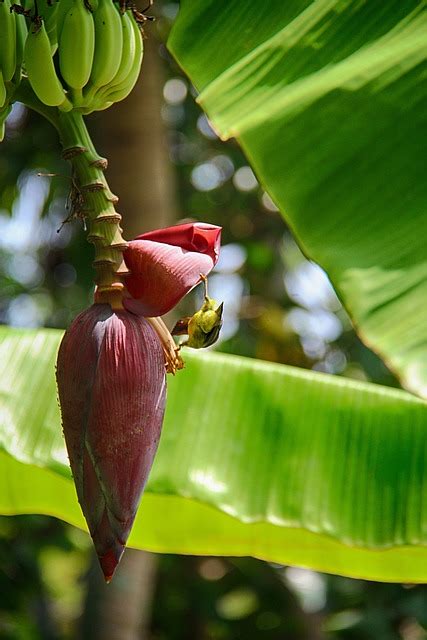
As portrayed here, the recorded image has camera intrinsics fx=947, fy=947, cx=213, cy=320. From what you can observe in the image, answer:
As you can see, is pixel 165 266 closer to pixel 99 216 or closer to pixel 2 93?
pixel 99 216

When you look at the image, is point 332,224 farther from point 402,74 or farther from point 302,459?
point 302,459

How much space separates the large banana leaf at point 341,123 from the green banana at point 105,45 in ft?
0.23

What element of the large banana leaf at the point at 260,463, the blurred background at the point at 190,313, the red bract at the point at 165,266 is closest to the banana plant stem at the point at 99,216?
the red bract at the point at 165,266

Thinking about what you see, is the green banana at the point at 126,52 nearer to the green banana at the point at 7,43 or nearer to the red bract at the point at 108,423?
the green banana at the point at 7,43

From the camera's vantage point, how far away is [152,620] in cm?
242

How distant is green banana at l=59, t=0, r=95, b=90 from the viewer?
0.62 meters

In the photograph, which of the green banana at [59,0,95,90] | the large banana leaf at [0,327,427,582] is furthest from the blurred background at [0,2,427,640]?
the green banana at [59,0,95,90]

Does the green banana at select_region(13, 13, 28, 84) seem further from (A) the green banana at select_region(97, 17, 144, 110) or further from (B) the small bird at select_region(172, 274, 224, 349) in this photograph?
(B) the small bird at select_region(172, 274, 224, 349)

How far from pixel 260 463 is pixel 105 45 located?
1.68 ft

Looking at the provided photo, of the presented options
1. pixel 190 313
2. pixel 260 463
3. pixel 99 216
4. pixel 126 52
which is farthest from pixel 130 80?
Result: pixel 190 313

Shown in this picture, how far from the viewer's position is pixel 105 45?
64cm

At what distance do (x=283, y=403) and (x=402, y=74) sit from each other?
44 cm

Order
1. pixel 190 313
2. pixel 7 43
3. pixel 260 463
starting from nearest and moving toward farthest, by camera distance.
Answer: pixel 7 43, pixel 260 463, pixel 190 313

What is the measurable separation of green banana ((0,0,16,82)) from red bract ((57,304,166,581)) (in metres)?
0.20
